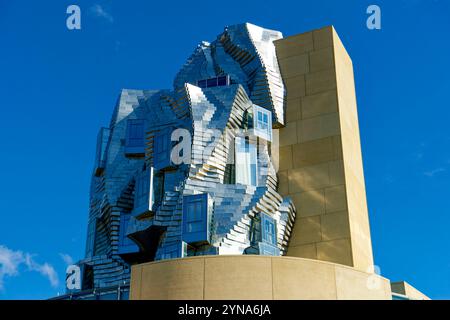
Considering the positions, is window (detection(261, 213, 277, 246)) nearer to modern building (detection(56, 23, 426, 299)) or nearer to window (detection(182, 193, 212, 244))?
modern building (detection(56, 23, 426, 299))

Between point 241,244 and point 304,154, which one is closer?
point 241,244

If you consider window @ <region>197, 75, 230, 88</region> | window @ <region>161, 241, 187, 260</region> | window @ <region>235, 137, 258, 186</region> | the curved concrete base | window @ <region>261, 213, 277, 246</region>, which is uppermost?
window @ <region>197, 75, 230, 88</region>

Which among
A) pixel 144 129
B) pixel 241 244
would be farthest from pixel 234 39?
pixel 241 244

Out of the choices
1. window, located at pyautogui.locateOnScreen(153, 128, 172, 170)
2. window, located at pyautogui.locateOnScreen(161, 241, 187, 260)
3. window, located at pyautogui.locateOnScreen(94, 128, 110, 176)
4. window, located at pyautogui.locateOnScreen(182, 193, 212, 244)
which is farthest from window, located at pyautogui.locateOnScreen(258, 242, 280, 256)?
window, located at pyautogui.locateOnScreen(94, 128, 110, 176)

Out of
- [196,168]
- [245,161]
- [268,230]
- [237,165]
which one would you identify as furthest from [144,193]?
[268,230]

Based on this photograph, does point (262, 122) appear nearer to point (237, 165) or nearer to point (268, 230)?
point (237, 165)

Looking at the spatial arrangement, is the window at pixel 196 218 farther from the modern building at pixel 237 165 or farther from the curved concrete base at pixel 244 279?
the curved concrete base at pixel 244 279

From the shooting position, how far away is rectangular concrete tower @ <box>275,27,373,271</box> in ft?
107

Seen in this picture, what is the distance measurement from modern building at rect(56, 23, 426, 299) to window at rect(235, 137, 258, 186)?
6 centimetres

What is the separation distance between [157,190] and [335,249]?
9033mm

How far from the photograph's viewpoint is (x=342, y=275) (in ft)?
73.9

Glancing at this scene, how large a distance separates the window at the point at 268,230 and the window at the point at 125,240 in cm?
639

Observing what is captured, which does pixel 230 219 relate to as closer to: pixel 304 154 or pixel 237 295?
pixel 304 154

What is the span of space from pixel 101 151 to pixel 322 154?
41.0 ft
